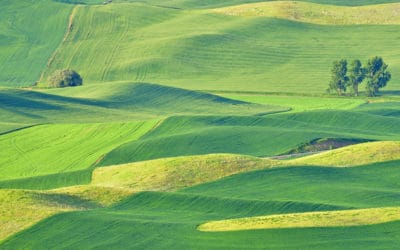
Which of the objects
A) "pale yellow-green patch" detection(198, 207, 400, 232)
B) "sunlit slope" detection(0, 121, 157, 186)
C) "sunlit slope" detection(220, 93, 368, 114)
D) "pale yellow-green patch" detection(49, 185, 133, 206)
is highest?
"pale yellow-green patch" detection(198, 207, 400, 232)

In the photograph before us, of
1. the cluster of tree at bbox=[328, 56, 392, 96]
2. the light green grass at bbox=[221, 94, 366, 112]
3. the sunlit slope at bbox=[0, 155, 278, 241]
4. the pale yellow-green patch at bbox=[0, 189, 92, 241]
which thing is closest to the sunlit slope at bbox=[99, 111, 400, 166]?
the sunlit slope at bbox=[0, 155, 278, 241]

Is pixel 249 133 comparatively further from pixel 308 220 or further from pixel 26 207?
pixel 308 220

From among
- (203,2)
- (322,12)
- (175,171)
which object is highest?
(203,2)

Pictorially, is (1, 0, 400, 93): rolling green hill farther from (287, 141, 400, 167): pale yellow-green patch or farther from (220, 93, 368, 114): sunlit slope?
(287, 141, 400, 167): pale yellow-green patch

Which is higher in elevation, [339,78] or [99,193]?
[99,193]

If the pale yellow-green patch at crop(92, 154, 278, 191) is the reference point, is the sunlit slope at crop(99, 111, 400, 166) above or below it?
below

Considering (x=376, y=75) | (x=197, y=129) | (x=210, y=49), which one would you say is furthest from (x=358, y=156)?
(x=210, y=49)

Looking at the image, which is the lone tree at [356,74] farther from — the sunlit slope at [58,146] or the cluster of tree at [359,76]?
the sunlit slope at [58,146]
